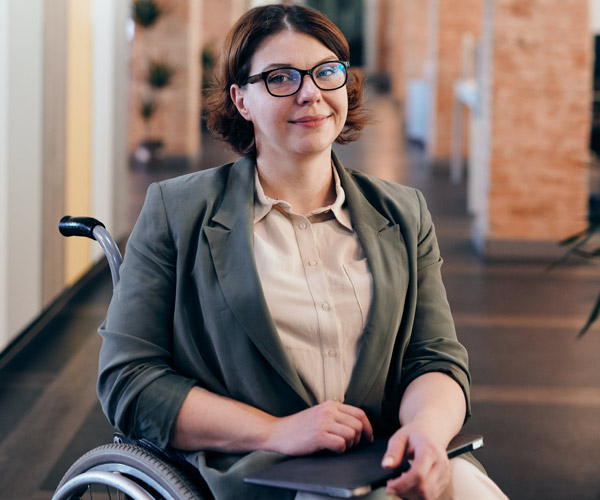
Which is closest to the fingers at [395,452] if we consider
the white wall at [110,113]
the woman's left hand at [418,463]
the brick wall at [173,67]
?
the woman's left hand at [418,463]

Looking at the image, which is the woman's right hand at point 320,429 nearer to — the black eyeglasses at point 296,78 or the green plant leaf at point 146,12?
A: the black eyeglasses at point 296,78

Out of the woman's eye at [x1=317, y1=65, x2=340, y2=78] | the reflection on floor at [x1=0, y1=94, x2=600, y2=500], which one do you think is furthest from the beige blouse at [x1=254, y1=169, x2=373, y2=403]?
the reflection on floor at [x1=0, y1=94, x2=600, y2=500]

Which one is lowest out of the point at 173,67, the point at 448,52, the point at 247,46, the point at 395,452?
the point at 395,452

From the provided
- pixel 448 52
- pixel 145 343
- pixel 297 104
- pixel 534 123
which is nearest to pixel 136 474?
pixel 145 343

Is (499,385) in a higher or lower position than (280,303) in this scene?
lower

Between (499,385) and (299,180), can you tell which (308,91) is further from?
(499,385)

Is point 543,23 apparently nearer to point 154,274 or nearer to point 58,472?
point 58,472

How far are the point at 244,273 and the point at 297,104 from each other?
29cm

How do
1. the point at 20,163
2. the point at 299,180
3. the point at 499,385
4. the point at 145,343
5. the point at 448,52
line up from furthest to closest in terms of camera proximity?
1. the point at 448,52
2. the point at 20,163
3. the point at 499,385
4. the point at 299,180
5. the point at 145,343

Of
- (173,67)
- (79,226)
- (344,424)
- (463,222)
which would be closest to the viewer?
(344,424)

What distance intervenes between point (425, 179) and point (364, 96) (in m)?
8.65

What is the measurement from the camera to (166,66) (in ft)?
36.0

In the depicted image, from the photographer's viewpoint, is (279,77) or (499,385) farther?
(499,385)

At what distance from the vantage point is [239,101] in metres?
1.75
